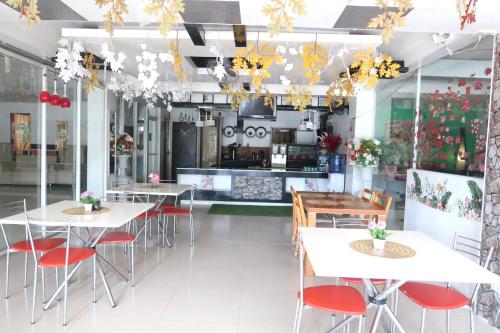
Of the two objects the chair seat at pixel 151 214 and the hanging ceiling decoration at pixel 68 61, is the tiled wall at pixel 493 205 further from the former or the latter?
the hanging ceiling decoration at pixel 68 61

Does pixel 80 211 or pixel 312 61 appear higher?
pixel 312 61

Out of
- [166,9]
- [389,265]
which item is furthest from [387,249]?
[166,9]

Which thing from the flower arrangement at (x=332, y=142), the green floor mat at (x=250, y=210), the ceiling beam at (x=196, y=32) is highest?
the ceiling beam at (x=196, y=32)

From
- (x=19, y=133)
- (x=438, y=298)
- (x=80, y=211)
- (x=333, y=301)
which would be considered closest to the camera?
(x=333, y=301)

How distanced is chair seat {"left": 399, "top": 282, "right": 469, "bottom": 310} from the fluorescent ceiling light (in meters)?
2.57

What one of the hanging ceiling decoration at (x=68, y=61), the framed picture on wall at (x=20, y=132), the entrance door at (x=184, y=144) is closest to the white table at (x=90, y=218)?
the hanging ceiling decoration at (x=68, y=61)

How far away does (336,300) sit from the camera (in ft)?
7.33

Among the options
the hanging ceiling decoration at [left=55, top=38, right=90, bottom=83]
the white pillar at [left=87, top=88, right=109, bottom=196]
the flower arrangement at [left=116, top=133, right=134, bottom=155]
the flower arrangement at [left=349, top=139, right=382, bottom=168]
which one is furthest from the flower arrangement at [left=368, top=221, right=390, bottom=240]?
the flower arrangement at [left=116, top=133, right=134, bottom=155]

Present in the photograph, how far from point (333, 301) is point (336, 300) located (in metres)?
0.03

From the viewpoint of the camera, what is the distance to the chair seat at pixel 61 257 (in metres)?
2.79

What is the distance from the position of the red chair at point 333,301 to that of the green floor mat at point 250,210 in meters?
4.94

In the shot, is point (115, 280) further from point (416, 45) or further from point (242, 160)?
point (242, 160)

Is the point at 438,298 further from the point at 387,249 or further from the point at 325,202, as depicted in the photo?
the point at 325,202

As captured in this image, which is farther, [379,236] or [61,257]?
[61,257]
